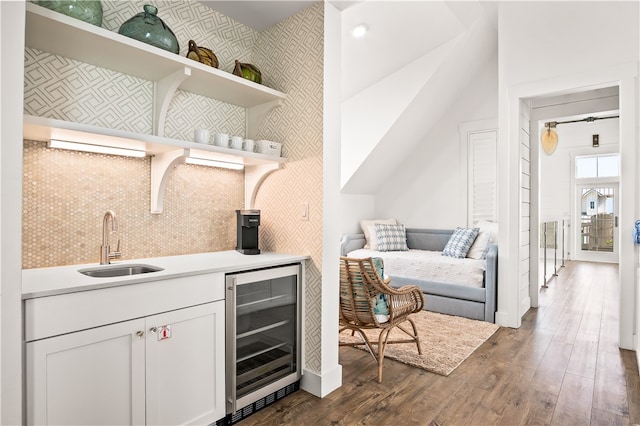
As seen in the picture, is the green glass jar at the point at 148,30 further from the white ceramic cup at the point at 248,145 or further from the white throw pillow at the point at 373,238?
the white throw pillow at the point at 373,238

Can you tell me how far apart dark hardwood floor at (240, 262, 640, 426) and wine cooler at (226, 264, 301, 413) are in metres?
0.15

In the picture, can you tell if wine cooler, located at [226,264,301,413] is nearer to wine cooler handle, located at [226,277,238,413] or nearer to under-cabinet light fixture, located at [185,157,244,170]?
wine cooler handle, located at [226,277,238,413]

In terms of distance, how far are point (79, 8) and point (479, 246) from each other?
4.32m

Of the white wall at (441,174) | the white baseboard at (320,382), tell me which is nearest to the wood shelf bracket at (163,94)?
the white baseboard at (320,382)

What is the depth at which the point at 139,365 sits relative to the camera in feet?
5.16

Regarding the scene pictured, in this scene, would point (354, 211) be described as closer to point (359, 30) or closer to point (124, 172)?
point (359, 30)

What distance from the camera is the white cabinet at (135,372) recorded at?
1349 millimetres

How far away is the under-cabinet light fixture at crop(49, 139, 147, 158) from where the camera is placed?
1825mm

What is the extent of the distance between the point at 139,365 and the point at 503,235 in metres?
3.45

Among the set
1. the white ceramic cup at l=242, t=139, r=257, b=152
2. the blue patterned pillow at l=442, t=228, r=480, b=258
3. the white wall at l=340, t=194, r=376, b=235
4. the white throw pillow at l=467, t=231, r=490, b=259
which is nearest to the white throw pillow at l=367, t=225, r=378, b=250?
the white wall at l=340, t=194, r=376, b=235

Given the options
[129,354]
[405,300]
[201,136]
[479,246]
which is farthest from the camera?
[479,246]

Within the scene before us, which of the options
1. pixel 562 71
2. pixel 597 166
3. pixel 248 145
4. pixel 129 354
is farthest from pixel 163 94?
pixel 597 166

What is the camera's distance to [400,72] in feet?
15.3

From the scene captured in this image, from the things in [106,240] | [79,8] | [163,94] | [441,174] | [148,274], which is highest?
[79,8]
